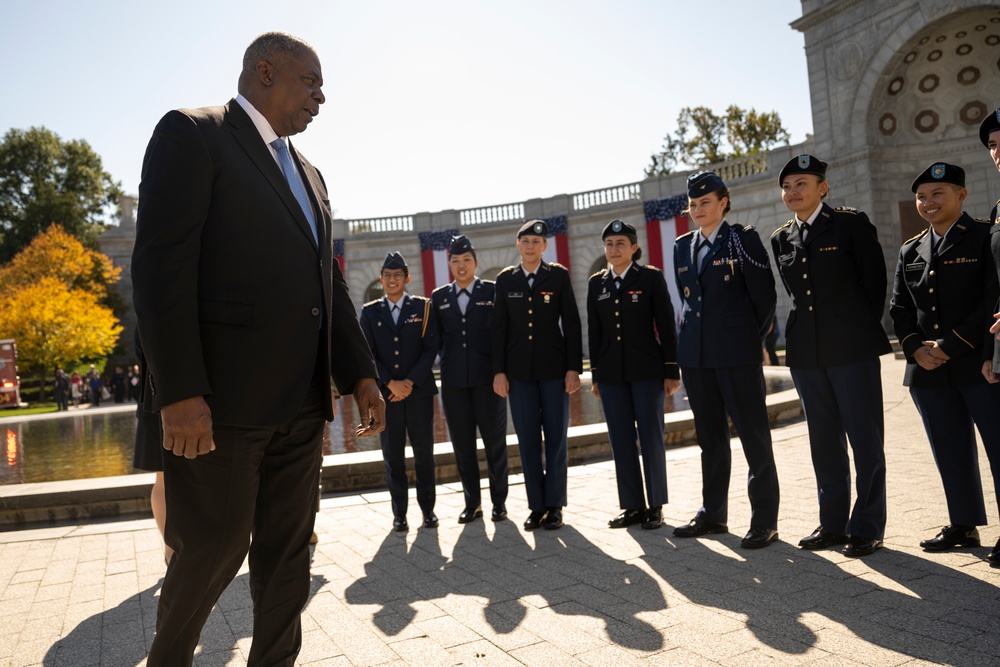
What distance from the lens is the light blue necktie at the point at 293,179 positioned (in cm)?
260

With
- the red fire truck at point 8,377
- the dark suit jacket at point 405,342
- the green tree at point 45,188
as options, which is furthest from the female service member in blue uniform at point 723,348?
the green tree at point 45,188

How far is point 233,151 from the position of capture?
7.78 feet

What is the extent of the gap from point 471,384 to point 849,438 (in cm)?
279

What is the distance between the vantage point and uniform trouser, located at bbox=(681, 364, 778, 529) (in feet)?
15.1

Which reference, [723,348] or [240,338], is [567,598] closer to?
[723,348]

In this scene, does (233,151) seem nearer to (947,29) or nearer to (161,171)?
(161,171)

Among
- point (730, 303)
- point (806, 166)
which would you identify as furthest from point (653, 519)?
point (806, 166)

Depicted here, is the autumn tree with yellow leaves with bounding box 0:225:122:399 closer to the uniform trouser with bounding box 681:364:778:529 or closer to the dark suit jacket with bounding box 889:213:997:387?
the uniform trouser with bounding box 681:364:778:529

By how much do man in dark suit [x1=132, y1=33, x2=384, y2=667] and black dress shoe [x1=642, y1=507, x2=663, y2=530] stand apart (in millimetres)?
3042

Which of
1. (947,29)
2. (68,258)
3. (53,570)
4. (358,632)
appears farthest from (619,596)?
(68,258)

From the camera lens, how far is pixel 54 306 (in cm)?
3108

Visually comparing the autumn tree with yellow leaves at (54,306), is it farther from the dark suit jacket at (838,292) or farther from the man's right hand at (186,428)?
the man's right hand at (186,428)

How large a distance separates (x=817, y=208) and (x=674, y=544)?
223cm

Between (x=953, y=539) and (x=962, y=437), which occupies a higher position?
(x=962, y=437)
